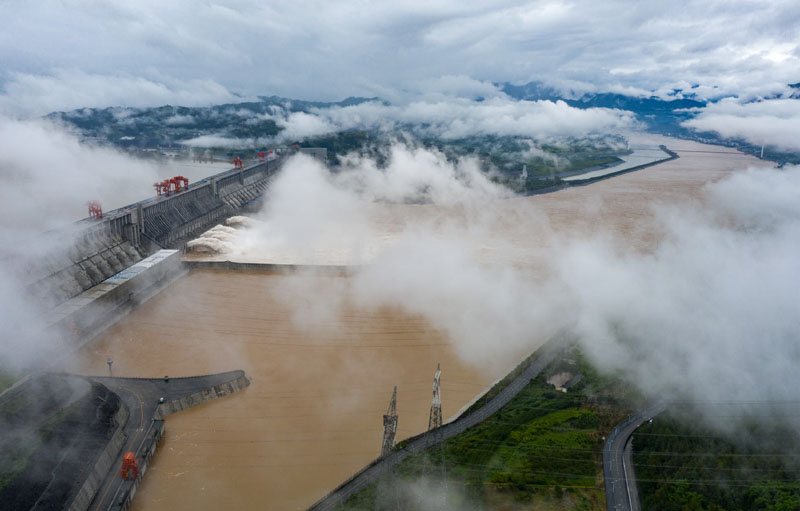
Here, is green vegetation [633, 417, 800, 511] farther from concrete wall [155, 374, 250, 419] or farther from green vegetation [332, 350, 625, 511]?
concrete wall [155, 374, 250, 419]

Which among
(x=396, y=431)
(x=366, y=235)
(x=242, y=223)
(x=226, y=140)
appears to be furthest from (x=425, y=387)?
(x=226, y=140)

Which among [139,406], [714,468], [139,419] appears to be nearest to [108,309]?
[139,406]

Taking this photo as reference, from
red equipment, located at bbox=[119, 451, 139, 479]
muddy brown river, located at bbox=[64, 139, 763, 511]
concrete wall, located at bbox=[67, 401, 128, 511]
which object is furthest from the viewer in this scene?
muddy brown river, located at bbox=[64, 139, 763, 511]

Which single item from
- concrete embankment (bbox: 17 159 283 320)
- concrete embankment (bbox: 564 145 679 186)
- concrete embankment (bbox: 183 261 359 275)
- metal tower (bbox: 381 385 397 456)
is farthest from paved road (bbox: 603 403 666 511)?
concrete embankment (bbox: 564 145 679 186)

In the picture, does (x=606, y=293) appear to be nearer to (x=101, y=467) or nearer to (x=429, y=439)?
(x=429, y=439)

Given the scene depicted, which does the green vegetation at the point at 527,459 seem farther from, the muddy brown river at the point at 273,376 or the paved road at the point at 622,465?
the muddy brown river at the point at 273,376

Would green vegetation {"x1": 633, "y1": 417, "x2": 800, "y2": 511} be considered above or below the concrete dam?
below
